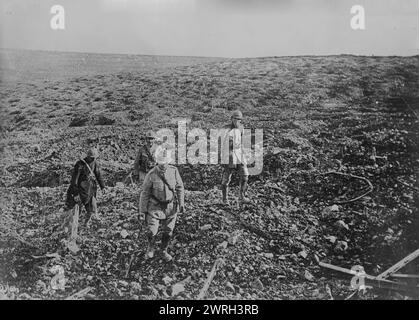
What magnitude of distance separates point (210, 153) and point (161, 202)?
1.14 meters

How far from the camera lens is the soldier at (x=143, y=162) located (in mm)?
6113

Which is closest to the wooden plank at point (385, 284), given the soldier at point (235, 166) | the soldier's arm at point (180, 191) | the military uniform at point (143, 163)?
the soldier at point (235, 166)

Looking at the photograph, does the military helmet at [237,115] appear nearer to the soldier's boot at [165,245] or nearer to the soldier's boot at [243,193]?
the soldier's boot at [243,193]

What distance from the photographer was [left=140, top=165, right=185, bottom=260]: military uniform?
562 centimetres

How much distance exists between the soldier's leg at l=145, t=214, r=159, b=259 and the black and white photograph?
2 centimetres

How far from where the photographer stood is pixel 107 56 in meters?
6.86

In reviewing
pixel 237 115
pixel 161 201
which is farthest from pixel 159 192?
pixel 237 115

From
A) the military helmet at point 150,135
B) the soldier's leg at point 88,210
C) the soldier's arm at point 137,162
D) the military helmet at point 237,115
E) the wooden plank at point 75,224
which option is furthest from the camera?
the military helmet at point 150,135

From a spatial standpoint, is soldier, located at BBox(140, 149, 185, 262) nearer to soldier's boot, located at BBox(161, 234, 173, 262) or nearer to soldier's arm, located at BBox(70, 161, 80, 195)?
soldier's boot, located at BBox(161, 234, 173, 262)

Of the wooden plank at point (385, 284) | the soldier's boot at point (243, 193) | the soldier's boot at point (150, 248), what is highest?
the soldier's boot at point (243, 193)

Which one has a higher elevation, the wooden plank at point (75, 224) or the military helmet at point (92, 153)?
the military helmet at point (92, 153)

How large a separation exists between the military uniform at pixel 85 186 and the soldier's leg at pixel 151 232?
36.9 inches

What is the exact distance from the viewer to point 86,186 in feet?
19.9

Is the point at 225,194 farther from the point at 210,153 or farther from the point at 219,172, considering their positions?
the point at 210,153
